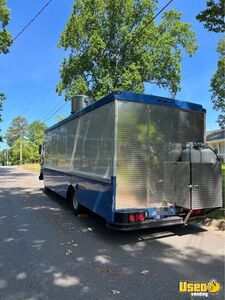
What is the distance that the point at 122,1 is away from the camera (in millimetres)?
27172

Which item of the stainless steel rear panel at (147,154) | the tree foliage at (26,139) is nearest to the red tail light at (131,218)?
the stainless steel rear panel at (147,154)

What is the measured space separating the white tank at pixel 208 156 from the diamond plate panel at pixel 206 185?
0.22 metres

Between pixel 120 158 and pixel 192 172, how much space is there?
1.49 meters

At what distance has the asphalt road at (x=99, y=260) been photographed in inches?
161

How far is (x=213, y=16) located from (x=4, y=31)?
20.7 meters

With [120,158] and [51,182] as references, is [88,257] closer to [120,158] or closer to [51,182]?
[120,158]

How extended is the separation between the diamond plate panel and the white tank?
22 centimetres

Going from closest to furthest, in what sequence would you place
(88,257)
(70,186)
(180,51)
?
(88,257) → (70,186) → (180,51)

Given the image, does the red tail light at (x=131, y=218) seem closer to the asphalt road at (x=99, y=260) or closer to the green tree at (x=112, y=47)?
the asphalt road at (x=99, y=260)

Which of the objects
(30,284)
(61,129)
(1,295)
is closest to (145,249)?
(30,284)

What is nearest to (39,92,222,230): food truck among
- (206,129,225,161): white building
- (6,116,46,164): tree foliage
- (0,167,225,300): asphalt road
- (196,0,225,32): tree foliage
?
(0,167,225,300): asphalt road

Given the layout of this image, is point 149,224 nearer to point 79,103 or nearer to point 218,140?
point 79,103

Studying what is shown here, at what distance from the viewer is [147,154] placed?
21.3 feet

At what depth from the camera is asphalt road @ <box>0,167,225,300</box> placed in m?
4.10
